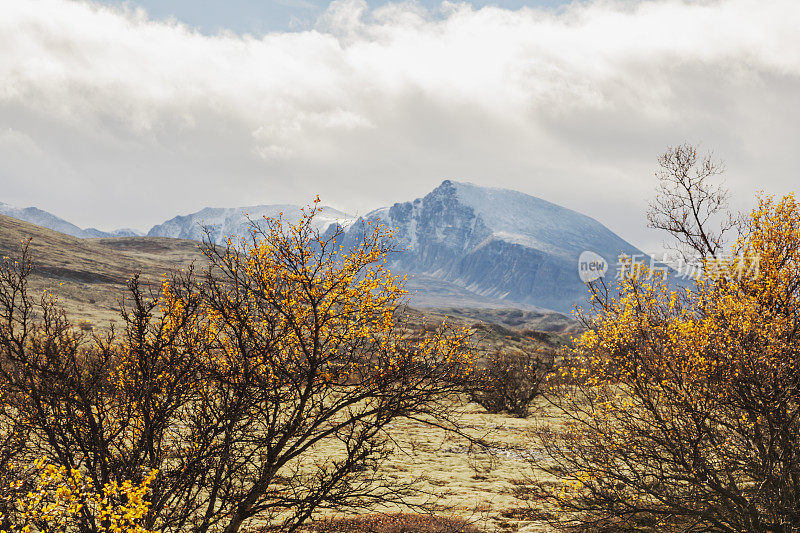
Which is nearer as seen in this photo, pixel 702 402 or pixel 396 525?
pixel 702 402

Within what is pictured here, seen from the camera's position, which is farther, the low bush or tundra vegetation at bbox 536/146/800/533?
the low bush

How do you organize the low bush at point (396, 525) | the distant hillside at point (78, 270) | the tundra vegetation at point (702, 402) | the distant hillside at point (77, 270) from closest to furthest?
the tundra vegetation at point (702, 402) < the low bush at point (396, 525) < the distant hillside at point (78, 270) < the distant hillside at point (77, 270)

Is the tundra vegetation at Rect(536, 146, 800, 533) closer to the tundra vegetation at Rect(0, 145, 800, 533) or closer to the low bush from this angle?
the tundra vegetation at Rect(0, 145, 800, 533)

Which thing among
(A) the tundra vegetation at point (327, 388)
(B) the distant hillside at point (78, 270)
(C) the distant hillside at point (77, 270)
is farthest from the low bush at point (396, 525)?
(C) the distant hillside at point (77, 270)

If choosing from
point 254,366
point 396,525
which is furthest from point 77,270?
point 254,366

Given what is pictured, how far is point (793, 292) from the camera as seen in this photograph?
1280 centimetres

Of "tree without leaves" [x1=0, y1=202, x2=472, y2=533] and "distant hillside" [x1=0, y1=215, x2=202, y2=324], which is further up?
"tree without leaves" [x1=0, y1=202, x2=472, y2=533]

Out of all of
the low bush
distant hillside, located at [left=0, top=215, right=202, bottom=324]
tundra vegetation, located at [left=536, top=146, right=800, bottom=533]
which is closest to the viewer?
tundra vegetation, located at [left=536, top=146, right=800, bottom=533]

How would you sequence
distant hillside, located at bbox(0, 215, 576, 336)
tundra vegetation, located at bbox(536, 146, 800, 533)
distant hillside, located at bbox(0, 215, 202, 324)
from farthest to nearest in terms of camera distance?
distant hillside, located at bbox(0, 215, 202, 324) < distant hillside, located at bbox(0, 215, 576, 336) < tundra vegetation, located at bbox(536, 146, 800, 533)

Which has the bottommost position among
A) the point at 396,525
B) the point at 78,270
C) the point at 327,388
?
the point at 78,270

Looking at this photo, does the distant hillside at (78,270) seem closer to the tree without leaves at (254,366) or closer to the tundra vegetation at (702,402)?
the tundra vegetation at (702,402)

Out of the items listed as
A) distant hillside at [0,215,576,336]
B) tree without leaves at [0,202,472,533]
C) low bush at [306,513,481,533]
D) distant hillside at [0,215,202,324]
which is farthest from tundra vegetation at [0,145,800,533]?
distant hillside at [0,215,202,324]

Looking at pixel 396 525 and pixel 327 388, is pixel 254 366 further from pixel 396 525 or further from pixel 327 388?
pixel 396 525

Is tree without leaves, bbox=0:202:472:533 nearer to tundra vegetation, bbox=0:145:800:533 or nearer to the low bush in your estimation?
tundra vegetation, bbox=0:145:800:533
